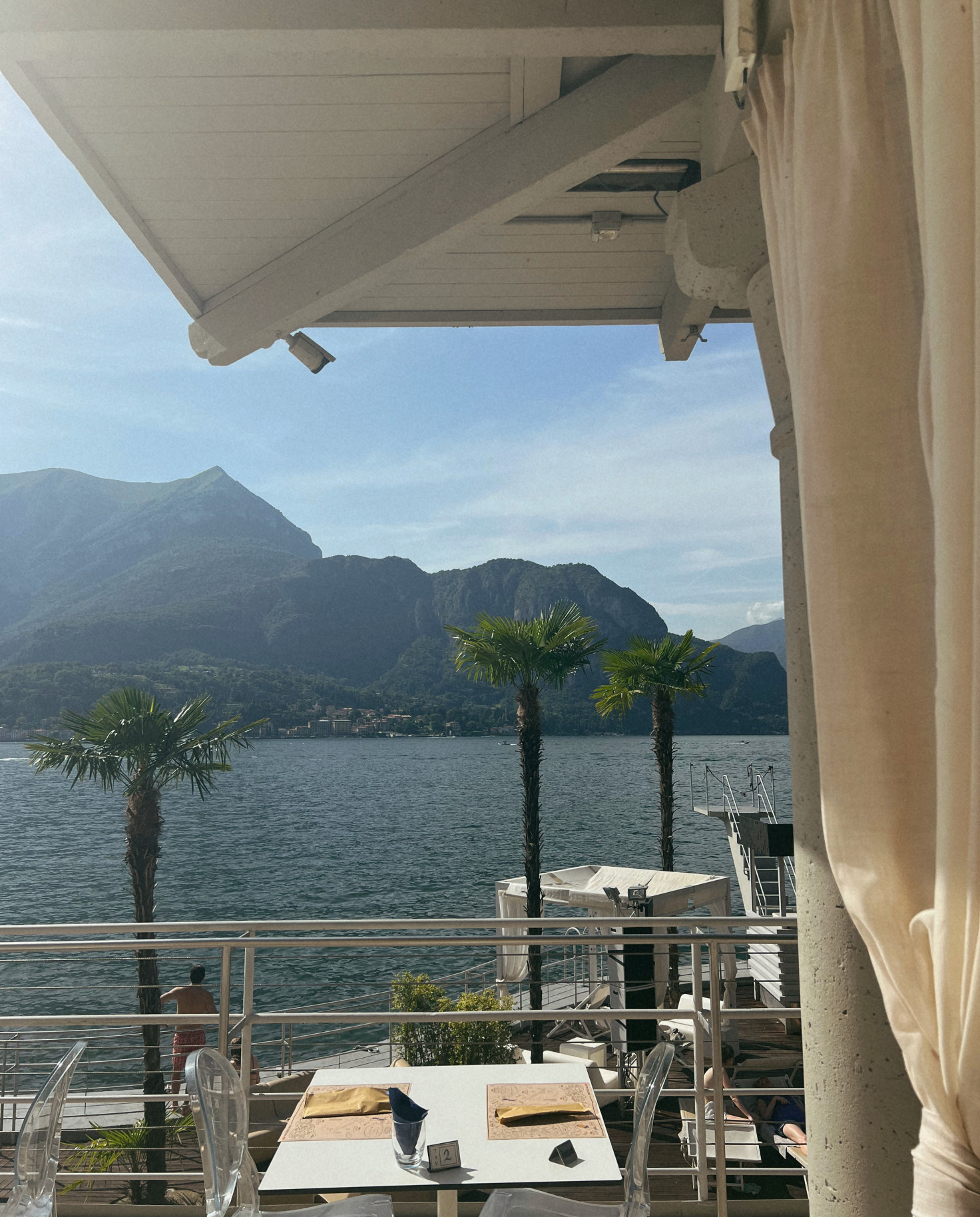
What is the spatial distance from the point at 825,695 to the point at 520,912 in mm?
14807

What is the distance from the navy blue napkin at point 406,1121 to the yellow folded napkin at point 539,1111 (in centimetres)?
26

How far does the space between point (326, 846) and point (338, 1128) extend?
1884 inches

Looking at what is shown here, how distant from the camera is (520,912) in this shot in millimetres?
→ 15086

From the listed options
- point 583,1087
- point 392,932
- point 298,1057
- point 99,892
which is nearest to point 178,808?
point 99,892

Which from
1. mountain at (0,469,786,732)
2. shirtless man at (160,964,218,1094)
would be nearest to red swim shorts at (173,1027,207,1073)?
shirtless man at (160,964,218,1094)

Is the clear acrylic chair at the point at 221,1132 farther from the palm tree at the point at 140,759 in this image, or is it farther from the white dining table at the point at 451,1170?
the palm tree at the point at 140,759

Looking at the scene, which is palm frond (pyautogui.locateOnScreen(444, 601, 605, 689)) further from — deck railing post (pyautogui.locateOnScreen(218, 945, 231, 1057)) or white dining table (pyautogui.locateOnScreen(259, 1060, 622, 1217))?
white dining table (pyautogui.locateOnScreen(259, 1060, 622, 1217))

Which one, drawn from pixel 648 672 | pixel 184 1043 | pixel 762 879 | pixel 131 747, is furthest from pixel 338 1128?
pixel 648 672

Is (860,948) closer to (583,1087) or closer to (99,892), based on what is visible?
(583,1087)

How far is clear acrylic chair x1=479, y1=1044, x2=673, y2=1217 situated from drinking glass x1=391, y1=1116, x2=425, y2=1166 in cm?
23

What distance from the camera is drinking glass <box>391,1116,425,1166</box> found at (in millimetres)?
1797

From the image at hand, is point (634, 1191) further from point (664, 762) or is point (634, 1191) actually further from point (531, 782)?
point (664, 762)

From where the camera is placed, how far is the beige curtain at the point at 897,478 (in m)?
0.87

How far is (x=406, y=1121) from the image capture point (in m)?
1.80
